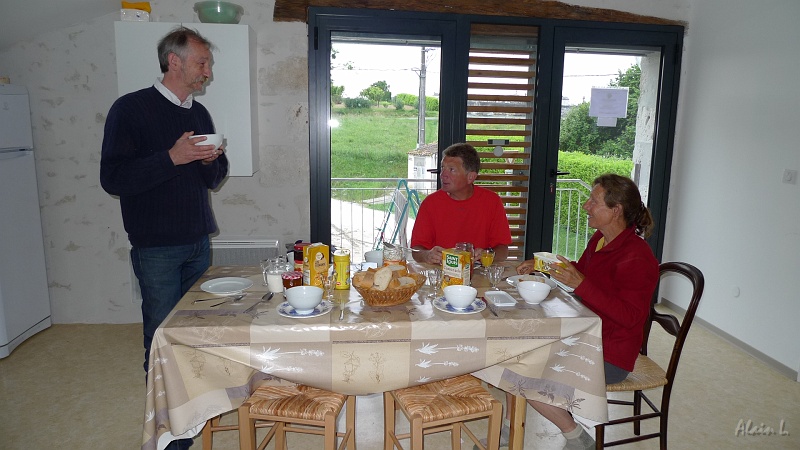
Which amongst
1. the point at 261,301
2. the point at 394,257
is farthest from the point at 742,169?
the point at 261,301

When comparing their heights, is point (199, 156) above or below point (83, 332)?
above

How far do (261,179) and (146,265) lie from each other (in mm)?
1491

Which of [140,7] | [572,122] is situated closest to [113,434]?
[140,7]

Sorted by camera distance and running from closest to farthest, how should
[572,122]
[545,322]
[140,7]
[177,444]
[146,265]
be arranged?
1. [545,322]
2. [177,444]
3. [146,265]
4. [140,7]
5. [572,122]

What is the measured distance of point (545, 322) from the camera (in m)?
1.69

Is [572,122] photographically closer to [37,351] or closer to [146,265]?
[146,265]

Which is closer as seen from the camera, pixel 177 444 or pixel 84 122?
pixel 177 444

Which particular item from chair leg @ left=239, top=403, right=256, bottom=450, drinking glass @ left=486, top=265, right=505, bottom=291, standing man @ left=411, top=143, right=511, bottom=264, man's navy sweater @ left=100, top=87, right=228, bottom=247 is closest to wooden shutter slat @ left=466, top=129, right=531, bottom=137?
standing man @ left=411, top=143, right=511, bottom=264

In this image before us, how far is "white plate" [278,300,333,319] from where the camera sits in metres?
1.65

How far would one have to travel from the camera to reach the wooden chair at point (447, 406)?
66.7 inches

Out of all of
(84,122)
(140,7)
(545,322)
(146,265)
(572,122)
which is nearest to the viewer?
(545,322)

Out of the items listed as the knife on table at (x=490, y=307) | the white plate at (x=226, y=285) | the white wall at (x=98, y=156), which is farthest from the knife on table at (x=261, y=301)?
the white wall at (x=98, y=156)

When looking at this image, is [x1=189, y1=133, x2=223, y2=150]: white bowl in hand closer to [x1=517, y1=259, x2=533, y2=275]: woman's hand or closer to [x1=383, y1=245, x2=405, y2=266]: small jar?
[x1=383, y1=245, x2=405, y2=266]: small jar

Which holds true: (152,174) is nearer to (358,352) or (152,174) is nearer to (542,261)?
(358,352)
